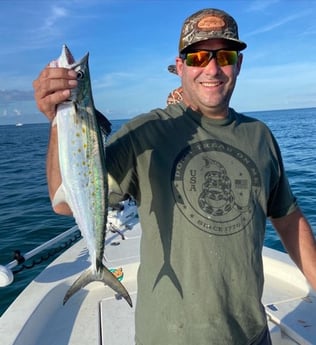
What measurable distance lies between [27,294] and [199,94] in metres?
2.92

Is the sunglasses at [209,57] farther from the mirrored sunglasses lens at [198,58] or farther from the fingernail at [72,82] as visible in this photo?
the fingernail at [72,82]

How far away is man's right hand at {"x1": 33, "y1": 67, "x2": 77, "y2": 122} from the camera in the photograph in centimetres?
152

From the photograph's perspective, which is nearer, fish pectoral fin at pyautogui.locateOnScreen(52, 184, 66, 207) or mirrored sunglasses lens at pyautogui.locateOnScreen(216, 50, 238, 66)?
fish pectoral fin at pyautogui.locateOnScreen(52, 184, 66, 207)

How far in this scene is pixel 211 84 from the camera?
209cm

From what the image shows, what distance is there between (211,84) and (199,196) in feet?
2.15

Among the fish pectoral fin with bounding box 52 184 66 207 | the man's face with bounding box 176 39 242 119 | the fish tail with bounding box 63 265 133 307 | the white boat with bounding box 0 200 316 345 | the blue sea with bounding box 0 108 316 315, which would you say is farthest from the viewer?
the blue sea with bounding box 0 108 316 315

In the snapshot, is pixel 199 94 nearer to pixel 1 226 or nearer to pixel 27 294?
pixel 27 294

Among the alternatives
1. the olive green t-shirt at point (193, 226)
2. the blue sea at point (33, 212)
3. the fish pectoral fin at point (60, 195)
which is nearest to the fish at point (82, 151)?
the fish pectoral fin at point (60, 195)

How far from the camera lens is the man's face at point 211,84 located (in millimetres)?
2078

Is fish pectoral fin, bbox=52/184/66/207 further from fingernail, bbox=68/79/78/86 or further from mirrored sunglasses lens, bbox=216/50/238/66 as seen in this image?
mirrored sunglasses lens, bbox=216/50/238/66

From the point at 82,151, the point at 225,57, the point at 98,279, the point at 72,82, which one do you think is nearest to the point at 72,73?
the point at 72,82

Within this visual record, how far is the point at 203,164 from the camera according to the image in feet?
6.45

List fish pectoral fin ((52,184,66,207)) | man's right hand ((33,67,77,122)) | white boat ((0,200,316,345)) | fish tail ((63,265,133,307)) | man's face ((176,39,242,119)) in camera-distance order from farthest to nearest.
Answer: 1. white boat ((0,200,316,345))
2. man's face ((176,39,242,119))
3. fish tail ((63,265,133,307))
4. fish pectoral fin ((52,184,66,207))
5. man's right hand ((33,67,77,122))

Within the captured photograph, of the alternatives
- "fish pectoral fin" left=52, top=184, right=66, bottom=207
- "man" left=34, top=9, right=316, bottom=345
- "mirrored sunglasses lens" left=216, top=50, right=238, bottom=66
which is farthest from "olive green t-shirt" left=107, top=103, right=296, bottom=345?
"mirrored sunglasses lens" left=216, top=50, right=238, bottom=66
